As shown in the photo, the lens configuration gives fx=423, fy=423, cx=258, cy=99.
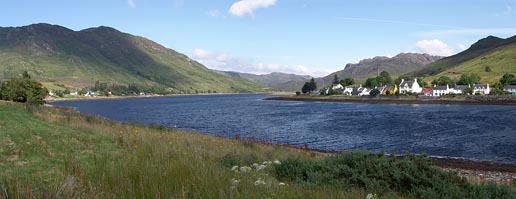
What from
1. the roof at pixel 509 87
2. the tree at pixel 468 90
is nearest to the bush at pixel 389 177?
the tree at pixel 468 90

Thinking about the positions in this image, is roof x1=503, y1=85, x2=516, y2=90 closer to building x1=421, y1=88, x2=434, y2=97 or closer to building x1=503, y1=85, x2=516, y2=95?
building x1=503, y1=85, x2=516, y2=95

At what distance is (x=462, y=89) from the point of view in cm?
18212

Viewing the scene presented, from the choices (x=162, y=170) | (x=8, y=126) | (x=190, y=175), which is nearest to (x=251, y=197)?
(x=190, y=175)

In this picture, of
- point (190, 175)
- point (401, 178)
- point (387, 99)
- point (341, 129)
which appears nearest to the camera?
point (190, 175)

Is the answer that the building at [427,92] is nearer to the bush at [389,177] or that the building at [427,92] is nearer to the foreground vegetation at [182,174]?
the foreground vegetation at [182,174]

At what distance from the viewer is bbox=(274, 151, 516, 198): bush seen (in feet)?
32.5

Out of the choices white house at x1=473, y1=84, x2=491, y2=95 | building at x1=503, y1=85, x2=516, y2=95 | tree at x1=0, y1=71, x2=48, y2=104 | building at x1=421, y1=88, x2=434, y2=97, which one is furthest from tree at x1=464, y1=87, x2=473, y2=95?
tree at x1=0, y1=71, x2=48, y2=104

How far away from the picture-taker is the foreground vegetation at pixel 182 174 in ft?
18.4

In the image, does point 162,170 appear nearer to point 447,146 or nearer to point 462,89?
point 447,146

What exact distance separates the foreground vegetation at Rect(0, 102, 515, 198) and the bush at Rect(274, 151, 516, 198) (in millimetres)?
24

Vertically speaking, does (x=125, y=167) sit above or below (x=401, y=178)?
above

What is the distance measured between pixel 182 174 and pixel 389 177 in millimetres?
6600

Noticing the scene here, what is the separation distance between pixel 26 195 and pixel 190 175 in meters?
2.31

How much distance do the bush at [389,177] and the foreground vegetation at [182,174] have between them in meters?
0.02
